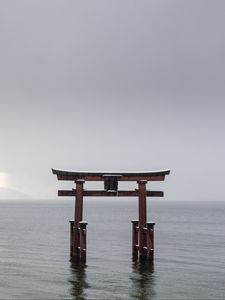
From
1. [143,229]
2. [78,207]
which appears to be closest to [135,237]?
[143,229]

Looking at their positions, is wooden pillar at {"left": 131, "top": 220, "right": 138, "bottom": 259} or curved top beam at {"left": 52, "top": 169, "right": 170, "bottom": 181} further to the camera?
wooden pillar at {"left": 131, "top": 220, "right": 138, "bottom": 259}

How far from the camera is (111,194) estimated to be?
1252 inches

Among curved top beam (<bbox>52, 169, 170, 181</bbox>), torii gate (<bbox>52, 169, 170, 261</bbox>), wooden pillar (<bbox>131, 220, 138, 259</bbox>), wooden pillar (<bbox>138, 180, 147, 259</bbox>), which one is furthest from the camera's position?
wooden pillar (<bbox>131, 220, 138, 259</bbox>)

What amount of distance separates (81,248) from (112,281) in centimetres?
416

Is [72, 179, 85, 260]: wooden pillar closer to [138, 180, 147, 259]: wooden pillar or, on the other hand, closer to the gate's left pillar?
the gate's left pillar

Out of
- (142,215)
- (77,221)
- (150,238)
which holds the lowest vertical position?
(150,238)

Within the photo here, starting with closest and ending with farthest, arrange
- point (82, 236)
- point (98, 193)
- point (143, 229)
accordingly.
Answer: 1. point (82, 236)
2. point (143, 229)
3. point (98, 193)

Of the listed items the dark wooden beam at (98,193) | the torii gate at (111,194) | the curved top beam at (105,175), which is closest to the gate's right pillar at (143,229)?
the torii gate at (111,194)

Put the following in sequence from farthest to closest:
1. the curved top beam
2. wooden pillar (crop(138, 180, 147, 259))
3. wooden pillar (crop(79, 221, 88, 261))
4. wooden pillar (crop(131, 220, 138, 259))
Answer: wooden pillar (crop(131, 220, 138, 259)), wooden pillar (crop(138, 180, 147, 259)), the curved top beam, wooden pillar (crop(79, 221, 88, 261))

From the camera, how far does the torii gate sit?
3152 cm

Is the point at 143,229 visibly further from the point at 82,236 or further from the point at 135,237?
the point at 82,236

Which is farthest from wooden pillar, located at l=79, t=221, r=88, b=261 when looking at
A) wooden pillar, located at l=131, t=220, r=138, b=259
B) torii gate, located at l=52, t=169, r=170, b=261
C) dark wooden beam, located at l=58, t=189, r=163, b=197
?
wooden pillar, located at l=131, t=220, r=138, b=259

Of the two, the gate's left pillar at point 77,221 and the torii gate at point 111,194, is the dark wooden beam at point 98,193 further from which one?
the gate's left pillar at point 77,221

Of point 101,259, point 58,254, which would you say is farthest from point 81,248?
point 58,254
